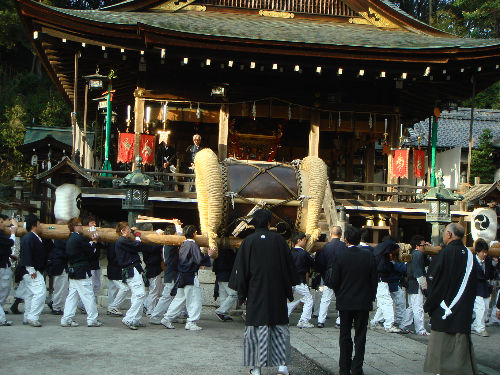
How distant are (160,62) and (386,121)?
645 cm

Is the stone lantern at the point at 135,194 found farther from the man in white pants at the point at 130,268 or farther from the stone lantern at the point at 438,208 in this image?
the stone lantern at the point at 438,208

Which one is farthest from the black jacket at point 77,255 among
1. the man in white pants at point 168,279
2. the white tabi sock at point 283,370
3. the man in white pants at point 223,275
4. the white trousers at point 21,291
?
the white tabi sock at point 283,370

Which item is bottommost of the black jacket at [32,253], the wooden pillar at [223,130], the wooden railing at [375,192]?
the black jacket at [32,253]

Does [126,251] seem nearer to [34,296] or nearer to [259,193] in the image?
[34,296]

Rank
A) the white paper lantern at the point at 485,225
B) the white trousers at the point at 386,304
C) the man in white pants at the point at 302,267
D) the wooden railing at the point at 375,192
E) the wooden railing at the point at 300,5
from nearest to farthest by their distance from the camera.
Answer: the man in white pants at the point at 302,267, the white trousers at the point at 386,304, the white paper lantern at the point at 485,225, the wooden railing at the point at 375,192, the wooden railing at the point at 300,5

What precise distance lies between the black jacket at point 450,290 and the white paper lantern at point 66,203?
25.1 feet

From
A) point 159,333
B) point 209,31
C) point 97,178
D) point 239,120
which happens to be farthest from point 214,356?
point 239,120

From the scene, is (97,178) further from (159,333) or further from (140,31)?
(159,333)

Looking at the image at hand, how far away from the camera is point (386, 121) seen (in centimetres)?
1730

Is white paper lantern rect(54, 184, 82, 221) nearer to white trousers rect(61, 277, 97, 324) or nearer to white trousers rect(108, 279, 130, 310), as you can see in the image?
white trousers rect(108, 279, 130, 310)

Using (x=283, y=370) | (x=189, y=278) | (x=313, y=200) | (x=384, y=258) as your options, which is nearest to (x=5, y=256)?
(x=189, y=278)

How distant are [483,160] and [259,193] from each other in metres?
19.4

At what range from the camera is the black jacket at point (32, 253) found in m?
9.52

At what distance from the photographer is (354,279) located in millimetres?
6855
